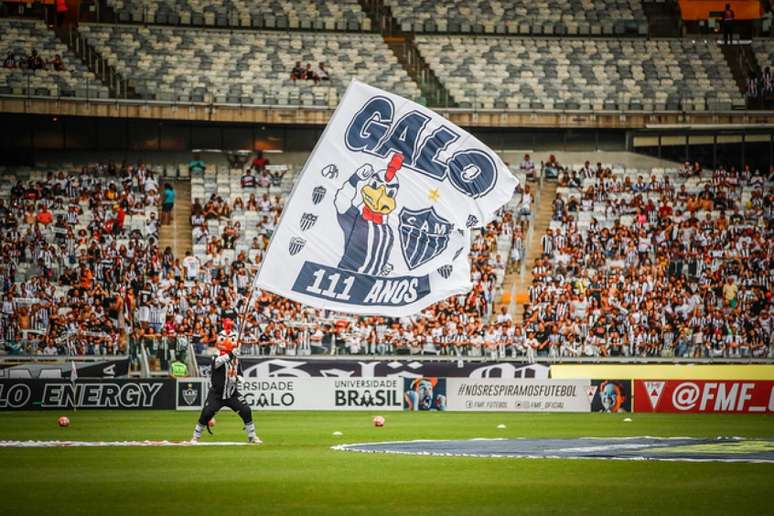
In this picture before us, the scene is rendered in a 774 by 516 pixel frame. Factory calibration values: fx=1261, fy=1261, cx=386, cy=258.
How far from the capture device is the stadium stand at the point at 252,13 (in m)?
63.4

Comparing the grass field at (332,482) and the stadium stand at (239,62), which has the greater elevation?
the stadium stand at (239,62)

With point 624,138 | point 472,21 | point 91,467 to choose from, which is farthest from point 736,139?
point 91,467

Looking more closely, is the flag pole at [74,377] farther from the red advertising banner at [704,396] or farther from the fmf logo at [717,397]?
the fmf logo at [717,397]

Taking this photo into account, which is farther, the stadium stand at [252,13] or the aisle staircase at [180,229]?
the stadium stand at [252,13]

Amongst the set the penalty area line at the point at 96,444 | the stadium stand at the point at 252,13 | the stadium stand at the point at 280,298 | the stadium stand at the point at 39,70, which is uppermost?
the stadium stand at the point at 252,13

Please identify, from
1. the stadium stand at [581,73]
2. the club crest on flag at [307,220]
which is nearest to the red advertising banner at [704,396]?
the club crest on flag at [307,220]

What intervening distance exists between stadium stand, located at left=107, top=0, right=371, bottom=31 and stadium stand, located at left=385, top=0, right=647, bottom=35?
289cm

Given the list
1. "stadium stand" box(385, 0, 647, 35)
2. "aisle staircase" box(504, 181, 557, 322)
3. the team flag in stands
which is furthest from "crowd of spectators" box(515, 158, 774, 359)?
the team flag in stands

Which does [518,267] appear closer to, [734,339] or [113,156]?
[734,339]

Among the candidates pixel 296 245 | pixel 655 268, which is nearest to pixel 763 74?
pixel 655 268

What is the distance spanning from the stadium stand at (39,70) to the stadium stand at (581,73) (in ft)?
57.5

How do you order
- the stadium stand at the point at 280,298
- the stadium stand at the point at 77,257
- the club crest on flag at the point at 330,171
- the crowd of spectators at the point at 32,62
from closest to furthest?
the club crest on flag at the point at 330,171 < the stadium stand at the point at 77,257 < the stadium stand at the point at 280,298 < the crowd of spectators at the point at 32,62

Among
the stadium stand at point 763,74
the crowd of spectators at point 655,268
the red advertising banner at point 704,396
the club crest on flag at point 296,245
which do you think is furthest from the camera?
the stadium stand at point 763,74

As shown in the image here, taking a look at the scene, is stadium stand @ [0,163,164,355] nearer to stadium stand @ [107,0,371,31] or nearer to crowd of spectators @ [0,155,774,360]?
crowd of spectators @ [0,155,774,360]
